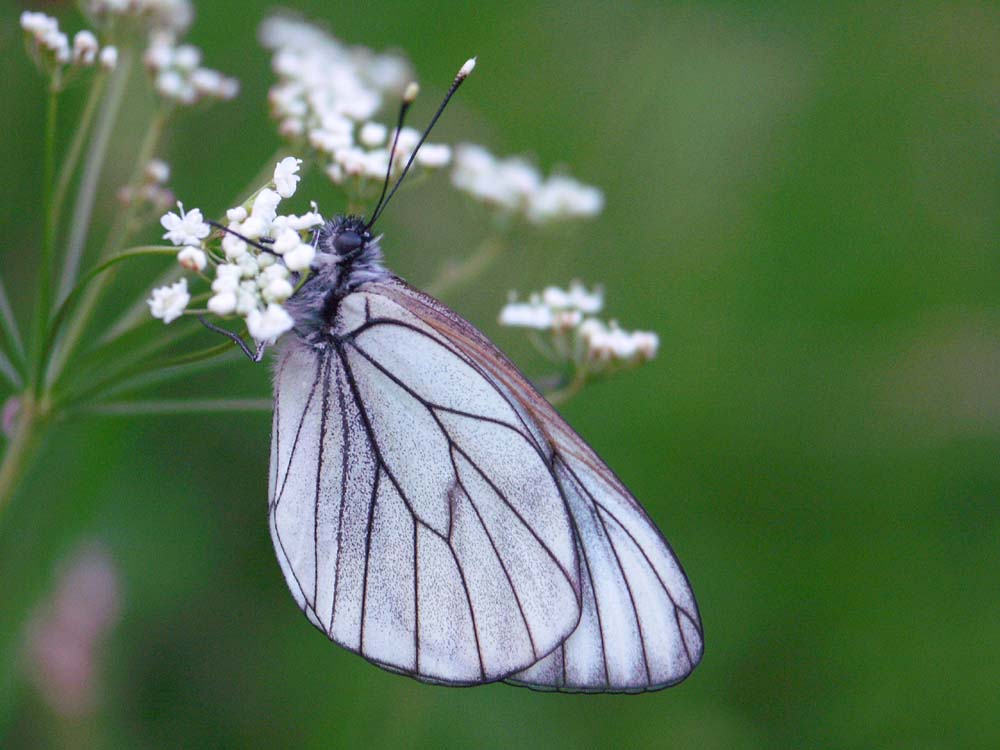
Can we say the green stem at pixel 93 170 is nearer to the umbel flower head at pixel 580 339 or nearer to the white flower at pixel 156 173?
the white flower at pixel 156 173

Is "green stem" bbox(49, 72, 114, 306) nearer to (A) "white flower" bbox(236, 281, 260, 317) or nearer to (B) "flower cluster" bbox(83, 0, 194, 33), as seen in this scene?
(B) "flower cluster" bbox(83, 0, 194, 33)

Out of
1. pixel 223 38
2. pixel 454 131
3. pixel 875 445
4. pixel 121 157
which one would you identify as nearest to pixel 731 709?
pixel 875 445

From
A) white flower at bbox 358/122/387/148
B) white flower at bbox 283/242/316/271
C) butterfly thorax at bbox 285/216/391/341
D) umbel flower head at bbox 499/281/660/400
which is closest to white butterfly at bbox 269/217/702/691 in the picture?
butterfly thorax at bbox 285/216/391/341

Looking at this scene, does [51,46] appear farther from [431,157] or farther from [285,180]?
[431,157]

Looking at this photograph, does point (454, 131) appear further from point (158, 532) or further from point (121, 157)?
point (158, 532)

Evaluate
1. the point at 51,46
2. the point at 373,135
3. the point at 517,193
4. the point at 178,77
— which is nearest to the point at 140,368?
the point at 51,46

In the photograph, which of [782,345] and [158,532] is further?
[782,345]

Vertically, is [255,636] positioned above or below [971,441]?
below
